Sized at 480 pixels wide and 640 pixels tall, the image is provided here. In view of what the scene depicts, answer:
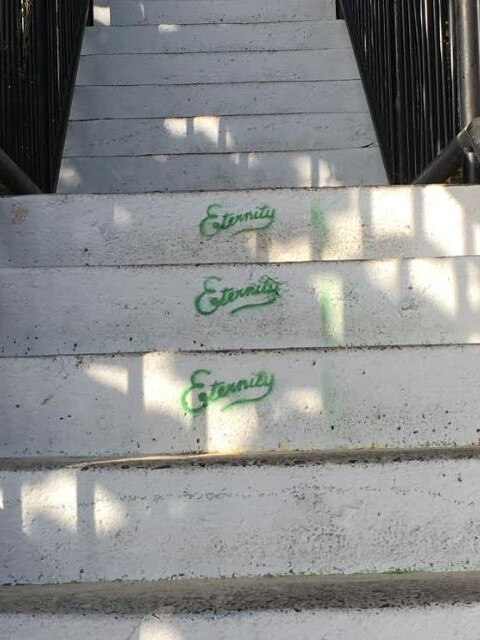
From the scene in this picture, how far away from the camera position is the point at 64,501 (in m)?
1.56

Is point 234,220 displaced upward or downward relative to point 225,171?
upward

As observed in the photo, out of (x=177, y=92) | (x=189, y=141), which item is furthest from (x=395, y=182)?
(x=177, y=92)

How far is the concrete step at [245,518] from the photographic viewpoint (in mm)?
1542

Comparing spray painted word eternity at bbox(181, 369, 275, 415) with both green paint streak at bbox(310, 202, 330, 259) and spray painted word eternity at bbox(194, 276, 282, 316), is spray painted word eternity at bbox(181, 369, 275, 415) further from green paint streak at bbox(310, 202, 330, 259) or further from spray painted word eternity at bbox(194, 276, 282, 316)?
green paint streak at bbox(310, 202, 330, 259)

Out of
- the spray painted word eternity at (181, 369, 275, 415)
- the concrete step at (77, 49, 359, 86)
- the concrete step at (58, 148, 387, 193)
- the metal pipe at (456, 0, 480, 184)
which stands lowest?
the concrete step at (58, 148, 387, 193)

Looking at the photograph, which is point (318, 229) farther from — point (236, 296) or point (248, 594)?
point (248, 594)

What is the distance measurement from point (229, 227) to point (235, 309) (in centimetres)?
35

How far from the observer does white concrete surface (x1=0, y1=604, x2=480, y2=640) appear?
133 cm

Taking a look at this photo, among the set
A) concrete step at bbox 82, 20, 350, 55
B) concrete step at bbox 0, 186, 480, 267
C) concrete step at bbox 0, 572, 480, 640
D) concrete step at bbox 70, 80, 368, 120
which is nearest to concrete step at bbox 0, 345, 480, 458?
concrete step at bbox 0, 572, 480, 640

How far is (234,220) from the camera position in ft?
7.56

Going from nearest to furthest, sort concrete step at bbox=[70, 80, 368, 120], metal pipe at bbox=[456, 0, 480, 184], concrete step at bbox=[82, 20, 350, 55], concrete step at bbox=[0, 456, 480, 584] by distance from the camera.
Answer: concrete step at bbox=[0, 456, 480, 584], metal pipe at bbox=[456, 0, 480, 184], concrete step at bbox=[70, 80, 368, 120], concrete step at bbox=[82, 20, 350, 55]

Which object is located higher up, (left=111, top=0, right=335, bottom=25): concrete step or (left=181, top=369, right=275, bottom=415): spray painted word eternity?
(left=111, top=0, right=335, bottom=25): concrete step

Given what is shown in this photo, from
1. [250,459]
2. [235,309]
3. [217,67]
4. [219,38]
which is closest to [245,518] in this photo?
[250,459]

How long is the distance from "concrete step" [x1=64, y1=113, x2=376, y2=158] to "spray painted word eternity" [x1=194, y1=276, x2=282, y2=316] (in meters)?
1.38
